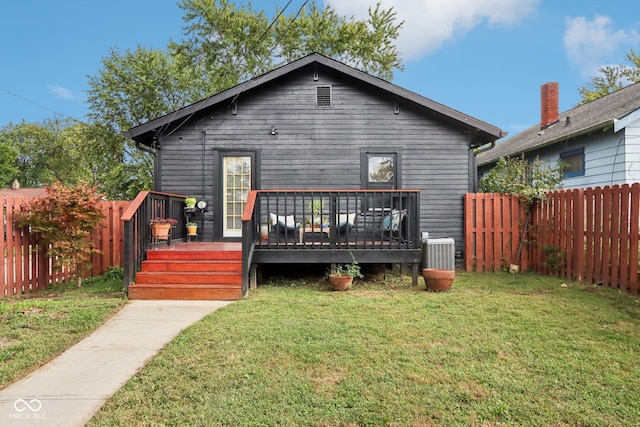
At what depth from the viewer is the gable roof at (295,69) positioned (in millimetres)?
8609

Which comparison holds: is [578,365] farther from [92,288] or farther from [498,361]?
[92,288]

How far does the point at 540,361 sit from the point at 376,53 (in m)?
22.4

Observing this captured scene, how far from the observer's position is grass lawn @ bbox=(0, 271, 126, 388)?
354cm

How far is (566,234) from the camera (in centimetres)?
714

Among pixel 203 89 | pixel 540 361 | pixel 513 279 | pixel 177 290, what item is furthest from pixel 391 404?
pixel 203 89

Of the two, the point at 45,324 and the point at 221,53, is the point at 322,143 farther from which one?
the point at 221,53

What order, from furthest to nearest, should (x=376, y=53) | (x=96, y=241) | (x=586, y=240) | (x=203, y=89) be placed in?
(x=376, y=53), (x=203, y=89), (x=96, y=241), (x=586, y=240)

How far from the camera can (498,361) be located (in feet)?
10.8

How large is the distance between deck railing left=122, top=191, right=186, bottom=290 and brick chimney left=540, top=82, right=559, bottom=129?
14.3 metres

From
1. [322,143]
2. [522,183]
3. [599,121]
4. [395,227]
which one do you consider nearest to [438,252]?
[395,227]

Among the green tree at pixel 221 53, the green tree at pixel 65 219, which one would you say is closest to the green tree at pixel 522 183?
the green tree at pixel 65 219

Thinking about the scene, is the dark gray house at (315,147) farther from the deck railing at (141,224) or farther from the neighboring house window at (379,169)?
the deck railing at (141,224)

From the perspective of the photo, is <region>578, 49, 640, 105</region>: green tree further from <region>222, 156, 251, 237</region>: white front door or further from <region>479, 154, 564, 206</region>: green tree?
<region>222, 156, 251, 237</region>: white front door

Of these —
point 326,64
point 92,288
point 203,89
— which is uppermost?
point 203,89
